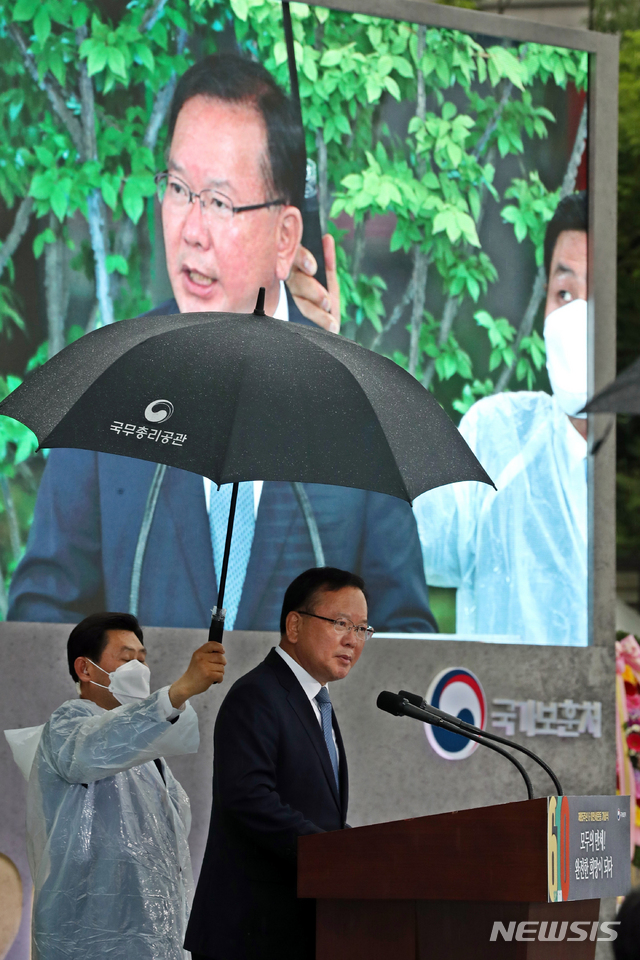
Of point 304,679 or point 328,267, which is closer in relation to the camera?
point 304,679

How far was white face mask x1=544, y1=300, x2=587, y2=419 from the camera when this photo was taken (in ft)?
19.9

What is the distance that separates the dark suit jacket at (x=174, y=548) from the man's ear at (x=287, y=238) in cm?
62

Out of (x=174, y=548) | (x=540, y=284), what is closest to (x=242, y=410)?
(x=174, y=548)

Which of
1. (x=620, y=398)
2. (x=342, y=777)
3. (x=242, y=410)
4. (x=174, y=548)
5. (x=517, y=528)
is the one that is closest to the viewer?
(x=620, y=398)

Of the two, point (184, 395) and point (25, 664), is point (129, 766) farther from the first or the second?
point (25, 664)

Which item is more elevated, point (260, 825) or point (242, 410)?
point (242, 410)

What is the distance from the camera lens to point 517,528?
19.2 ft

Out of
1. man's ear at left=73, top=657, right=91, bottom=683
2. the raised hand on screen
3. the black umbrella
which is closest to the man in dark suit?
the black umbrella

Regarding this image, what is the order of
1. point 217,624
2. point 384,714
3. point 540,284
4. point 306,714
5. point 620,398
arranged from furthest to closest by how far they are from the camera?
point 540,284 → point 384,714 → point 306,714 → point 217,624 → point 620,398

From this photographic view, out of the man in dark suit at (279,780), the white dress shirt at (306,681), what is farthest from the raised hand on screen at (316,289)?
the white dress shirt at (306,681)

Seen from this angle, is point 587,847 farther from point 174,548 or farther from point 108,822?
point 174,548

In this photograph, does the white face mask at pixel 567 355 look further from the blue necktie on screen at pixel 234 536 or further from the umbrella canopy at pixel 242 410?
the umbrella canopy at pixel 242 410

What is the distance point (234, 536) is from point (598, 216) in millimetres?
2624

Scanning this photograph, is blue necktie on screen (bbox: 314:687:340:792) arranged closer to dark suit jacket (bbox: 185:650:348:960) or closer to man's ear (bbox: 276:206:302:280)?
dark suit jacket (bbox: 185:650:348:960)
